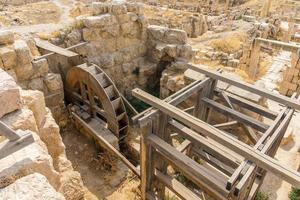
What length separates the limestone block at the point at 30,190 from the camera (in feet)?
5.23

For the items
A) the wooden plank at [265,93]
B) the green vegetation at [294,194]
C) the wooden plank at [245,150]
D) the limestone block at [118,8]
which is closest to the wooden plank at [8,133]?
the wooden plank at [245,150]

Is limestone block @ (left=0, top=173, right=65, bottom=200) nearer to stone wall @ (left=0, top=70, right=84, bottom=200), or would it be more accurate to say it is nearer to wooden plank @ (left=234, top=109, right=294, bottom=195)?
stone wall @ (left=0, top=70, right=84, bottom=200)

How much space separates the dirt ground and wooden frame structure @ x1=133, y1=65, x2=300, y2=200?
1.06 m

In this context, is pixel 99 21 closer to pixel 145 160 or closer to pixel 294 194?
pixel 145 160

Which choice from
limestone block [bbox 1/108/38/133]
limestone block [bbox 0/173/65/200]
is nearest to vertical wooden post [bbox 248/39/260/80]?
limestone block [bbox 1/108/38/133]

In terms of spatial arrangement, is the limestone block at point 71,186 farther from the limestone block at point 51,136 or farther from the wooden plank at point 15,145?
the wooden plank at point 15,145

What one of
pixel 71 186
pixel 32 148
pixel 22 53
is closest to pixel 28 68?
pixel 22 53

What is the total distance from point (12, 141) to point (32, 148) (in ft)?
0.56

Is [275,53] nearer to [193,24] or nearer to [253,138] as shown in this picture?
[193,24]

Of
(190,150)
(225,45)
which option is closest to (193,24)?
(225,45)

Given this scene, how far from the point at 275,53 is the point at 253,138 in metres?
14.3

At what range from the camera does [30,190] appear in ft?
5.39

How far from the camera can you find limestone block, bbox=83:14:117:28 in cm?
738

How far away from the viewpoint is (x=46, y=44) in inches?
→ 279
